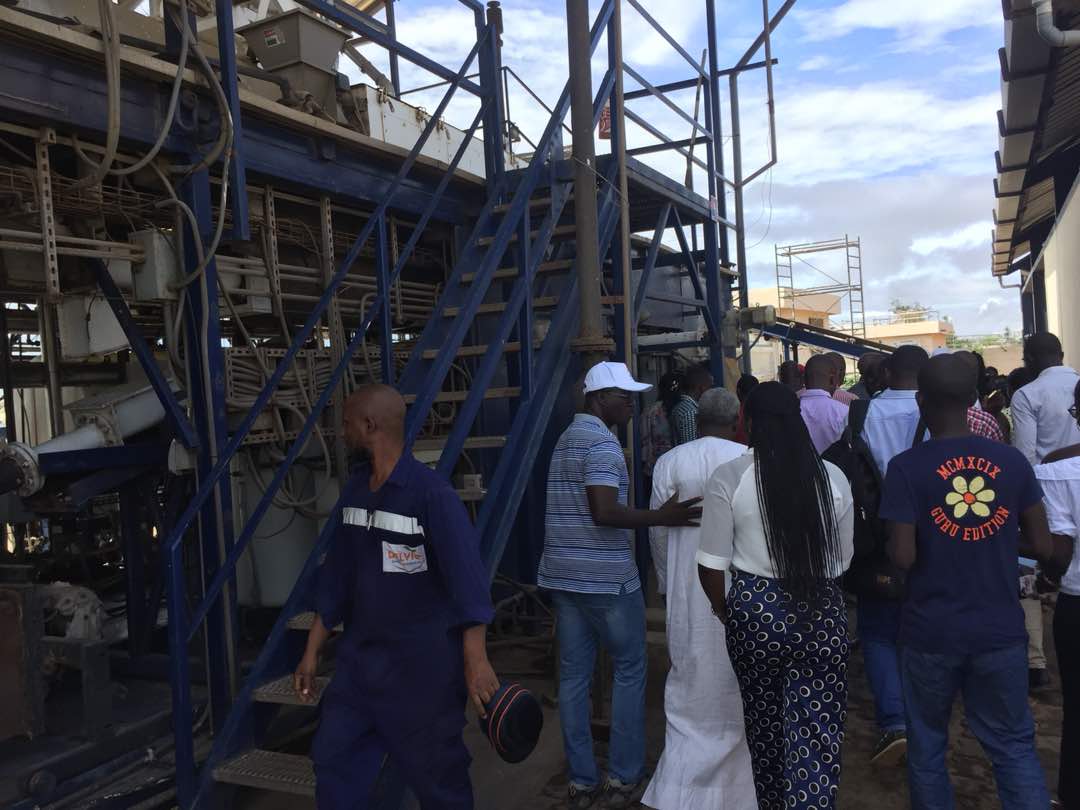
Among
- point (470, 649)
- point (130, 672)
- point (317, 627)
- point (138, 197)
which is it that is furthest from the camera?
point (130, 672)

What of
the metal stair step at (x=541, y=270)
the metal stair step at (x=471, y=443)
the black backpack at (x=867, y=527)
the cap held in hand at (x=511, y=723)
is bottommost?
the cap held in hand at (x=511, y=723)

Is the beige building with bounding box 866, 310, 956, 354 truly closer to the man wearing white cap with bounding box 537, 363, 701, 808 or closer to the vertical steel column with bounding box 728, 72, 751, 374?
the vertical steel column with bounding box 728, 72, 751, 374

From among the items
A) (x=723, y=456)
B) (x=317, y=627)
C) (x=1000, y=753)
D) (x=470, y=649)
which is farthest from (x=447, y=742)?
(x=1000, y=753)

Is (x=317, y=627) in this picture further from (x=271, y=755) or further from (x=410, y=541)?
(x=271, y=755)

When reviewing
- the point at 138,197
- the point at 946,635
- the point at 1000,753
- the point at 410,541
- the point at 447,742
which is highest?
the point at 138,197

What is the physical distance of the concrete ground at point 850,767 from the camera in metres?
3.67

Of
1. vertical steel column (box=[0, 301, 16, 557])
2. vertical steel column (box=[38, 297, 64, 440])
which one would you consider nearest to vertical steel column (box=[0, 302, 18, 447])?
vertical steel column (box=[0, 301, 16, 557])

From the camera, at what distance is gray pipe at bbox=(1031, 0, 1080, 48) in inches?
207

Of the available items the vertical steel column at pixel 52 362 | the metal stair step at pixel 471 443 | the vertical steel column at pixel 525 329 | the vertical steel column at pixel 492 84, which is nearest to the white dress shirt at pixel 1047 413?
the vertical steel column at pixel 525 329

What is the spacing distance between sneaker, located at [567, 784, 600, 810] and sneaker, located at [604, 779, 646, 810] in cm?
5

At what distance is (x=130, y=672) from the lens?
16.1ft

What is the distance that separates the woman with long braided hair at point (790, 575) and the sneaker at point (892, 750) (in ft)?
4.43

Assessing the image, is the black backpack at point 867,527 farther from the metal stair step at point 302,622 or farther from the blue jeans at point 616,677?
the metal stair step at point 302,622

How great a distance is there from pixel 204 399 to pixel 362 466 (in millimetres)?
1861
